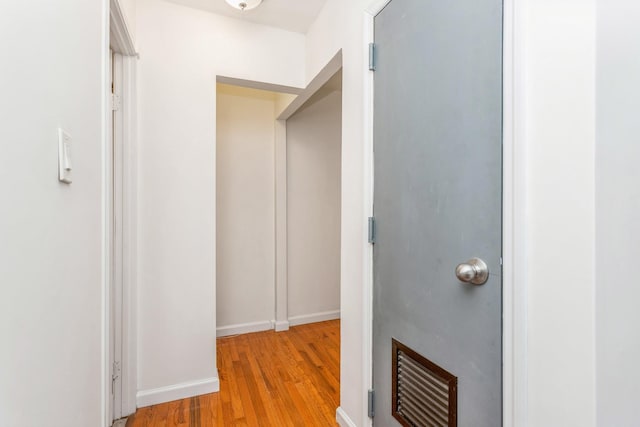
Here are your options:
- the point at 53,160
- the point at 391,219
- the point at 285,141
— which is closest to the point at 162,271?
the point at 53,160

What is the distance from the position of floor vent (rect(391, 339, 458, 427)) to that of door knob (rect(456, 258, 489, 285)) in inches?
13.6

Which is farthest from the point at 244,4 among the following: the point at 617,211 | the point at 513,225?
the point at 617,211

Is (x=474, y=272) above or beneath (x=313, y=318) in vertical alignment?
above

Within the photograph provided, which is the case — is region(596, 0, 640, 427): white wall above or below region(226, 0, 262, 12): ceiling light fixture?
below

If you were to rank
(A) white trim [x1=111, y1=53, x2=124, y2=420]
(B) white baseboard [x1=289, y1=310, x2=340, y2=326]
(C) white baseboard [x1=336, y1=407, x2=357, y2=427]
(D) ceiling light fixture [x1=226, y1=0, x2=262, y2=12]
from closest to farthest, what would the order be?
(C) white baseboard [x1=336, y1=407, x2=357, y2=427] < (A) white trim [x1=111, y1=53, x2=124, y2=420] < (D) ceiling light fixture [x1=226, y1=0, x2=262, y2=12] < (B) white baseboard [x1=289, y1=310, x2=340, y2=326]

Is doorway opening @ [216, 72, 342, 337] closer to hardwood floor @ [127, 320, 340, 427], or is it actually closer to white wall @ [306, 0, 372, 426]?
hardwood floor @ [127, 320, 340, 427]

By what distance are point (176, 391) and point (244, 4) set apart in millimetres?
2430

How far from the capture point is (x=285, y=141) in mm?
3133

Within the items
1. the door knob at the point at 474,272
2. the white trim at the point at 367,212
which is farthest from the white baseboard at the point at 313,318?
the door knob at the point at 474,272

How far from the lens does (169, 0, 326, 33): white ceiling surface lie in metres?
1.94

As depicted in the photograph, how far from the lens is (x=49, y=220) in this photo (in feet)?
2.35

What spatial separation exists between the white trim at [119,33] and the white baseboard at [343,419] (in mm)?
2267

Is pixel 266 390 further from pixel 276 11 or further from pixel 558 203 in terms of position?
pixel 276 11

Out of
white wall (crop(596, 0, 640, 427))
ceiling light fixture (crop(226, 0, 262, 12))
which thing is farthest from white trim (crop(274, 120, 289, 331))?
white wall (crop(596, 0, 640, 427))
